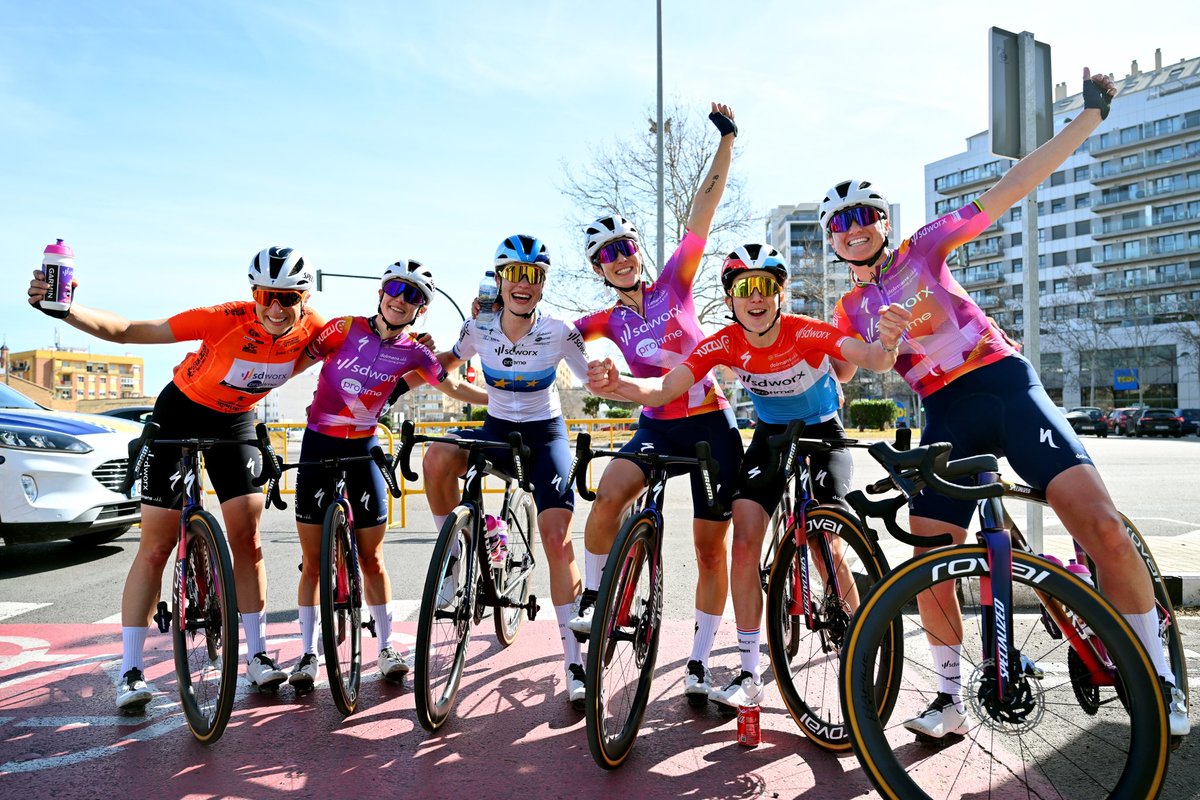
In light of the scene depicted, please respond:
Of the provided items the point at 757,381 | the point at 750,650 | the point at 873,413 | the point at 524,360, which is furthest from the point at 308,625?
the point at 873,413

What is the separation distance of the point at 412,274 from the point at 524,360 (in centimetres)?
75

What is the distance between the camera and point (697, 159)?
28.8m

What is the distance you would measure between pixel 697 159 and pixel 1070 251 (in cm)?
7014

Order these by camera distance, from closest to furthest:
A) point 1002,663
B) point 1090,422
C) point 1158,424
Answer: point 1002,663, point 1158,424, point 1090,422

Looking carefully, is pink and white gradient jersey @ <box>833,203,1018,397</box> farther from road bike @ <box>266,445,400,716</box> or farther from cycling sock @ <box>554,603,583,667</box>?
road bike @ <box>266,445,400,716</box>

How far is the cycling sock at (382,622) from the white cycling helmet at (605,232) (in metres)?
2.19

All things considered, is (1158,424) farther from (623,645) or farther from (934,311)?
(623,645)

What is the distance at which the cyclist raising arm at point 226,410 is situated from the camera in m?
4.03

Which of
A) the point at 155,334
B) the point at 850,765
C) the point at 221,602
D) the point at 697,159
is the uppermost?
the point at 697,159

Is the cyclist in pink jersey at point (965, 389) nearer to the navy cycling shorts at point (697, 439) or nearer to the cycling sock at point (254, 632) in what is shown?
the navy cycling shorts at point (697, 439)

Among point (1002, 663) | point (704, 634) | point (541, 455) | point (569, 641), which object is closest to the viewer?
point (1002, 663)

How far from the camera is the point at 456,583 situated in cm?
Result: 381

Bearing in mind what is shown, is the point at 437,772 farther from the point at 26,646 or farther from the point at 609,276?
the point at 26,646

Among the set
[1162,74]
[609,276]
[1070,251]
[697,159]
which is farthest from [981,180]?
[609,276]
